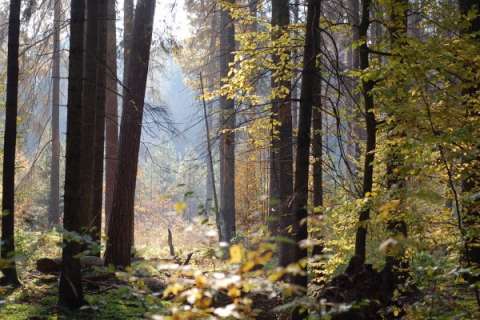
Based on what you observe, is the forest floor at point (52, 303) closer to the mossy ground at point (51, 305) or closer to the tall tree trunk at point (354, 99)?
the mossy ground at point (51, 305)

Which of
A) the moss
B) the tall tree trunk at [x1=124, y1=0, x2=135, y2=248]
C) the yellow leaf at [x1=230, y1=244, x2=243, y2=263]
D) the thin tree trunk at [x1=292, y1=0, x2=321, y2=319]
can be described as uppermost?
the tall tree trunk at [x1=124, y1=0, x2=135, y2=248]

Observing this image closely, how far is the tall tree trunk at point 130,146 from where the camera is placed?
9633mm

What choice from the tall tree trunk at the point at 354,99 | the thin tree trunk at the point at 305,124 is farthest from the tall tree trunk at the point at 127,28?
the thin tree trunk at the point at 305,124

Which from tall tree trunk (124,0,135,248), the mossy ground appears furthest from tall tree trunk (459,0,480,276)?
tall tree trunk (124,0,135,248)

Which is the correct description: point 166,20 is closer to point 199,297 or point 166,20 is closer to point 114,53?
point 114,53

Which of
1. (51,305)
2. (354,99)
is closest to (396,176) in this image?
(354,99)

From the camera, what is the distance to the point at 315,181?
9773 mm

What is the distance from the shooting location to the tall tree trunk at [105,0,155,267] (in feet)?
31.6

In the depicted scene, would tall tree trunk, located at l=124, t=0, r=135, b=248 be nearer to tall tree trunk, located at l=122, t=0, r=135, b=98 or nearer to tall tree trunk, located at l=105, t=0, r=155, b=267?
tall tree trunk, located at l=122, t=0, r=135, b=98

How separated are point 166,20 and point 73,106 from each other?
4.71 m

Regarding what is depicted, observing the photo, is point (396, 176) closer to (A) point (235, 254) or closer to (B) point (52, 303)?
(A) point (235, 254)

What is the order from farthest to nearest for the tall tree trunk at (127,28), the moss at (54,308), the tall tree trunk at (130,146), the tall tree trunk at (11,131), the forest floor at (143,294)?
1. the tall tree trunk at (127,28)
2. the tall tree trunk at (130,146)
3. the tall tree trunk at (11,131)
4. the moss at (54,308)
5. the forest floor at (143,294)

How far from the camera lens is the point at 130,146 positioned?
9.77m

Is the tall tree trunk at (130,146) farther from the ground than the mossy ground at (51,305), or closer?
farther from the ground
